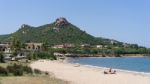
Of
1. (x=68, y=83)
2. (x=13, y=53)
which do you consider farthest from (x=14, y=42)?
(x=68, y=83)

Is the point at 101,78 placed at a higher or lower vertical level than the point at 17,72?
lower

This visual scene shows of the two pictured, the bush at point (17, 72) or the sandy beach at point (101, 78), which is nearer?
the sandy beach at point (101, 78)

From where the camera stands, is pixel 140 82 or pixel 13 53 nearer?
pixel 140 82

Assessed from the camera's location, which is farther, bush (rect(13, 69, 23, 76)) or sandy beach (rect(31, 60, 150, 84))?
bush (rect(13, 69, 23, 76))

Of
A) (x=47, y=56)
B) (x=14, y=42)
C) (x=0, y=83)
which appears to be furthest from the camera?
(x=47, y=56)

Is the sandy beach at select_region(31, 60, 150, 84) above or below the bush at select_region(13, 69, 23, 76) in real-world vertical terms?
below

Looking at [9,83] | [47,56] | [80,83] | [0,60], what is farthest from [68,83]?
[47,56]

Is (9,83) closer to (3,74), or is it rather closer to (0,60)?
(3,74)

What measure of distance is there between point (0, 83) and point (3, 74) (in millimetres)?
9749

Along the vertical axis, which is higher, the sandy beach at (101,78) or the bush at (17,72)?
the bush at (17,72)

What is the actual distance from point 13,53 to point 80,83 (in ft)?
265

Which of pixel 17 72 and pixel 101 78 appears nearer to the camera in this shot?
pixel 101 78

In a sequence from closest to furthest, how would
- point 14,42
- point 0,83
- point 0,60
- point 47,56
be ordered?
1. point 0,83
2. point 0,60
3. point 14,42
4. point 47,56

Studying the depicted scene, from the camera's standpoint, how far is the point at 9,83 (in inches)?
1078
